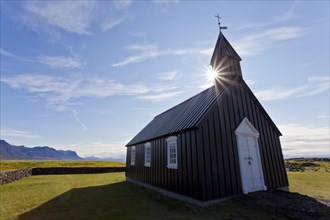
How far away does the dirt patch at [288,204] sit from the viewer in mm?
6363

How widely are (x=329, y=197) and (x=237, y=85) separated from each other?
23.3ft

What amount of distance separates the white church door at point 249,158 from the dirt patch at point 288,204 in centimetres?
52

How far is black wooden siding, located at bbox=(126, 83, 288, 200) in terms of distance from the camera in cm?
796

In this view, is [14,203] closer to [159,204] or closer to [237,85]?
[159,204]

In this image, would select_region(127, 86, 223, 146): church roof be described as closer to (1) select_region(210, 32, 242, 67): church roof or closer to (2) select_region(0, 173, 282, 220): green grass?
(1) select_region(210, 32, 242, 67): church roof

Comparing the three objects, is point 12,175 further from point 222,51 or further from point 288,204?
point 288,204

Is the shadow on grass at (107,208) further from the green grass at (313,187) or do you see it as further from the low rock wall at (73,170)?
the low rock wall at (73,170)

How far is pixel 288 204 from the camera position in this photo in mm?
7504

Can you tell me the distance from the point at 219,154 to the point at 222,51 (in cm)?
677

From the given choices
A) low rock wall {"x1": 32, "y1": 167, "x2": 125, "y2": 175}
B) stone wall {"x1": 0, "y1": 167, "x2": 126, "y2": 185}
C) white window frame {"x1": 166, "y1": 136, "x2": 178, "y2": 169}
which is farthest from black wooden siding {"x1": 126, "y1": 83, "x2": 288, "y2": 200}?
low rock wall {"x1": 32, "y1": 167, "x2": 125, "y2": 175}

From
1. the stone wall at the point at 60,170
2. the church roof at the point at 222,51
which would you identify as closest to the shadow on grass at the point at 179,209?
the church roof at the point at 222,51

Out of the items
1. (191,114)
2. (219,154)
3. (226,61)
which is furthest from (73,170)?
(226,61)

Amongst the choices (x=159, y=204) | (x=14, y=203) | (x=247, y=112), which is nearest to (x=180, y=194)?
(x=159, y=204)

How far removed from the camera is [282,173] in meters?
10.8
